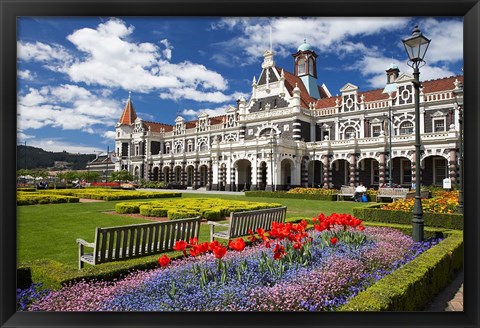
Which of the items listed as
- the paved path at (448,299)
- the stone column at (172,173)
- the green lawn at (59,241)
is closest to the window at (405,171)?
the green lawn at (59,241)

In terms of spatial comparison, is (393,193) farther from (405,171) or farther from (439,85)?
(439,85)

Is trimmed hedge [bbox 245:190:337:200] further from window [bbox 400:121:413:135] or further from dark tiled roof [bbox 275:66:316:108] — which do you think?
dark tiled roof [bbox 275:66:316:108]

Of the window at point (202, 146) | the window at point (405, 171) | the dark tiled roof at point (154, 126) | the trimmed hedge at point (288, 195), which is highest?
the dark tiled roof at point (154, 126)

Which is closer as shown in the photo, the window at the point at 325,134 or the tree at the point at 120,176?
the window at the point at 325,134

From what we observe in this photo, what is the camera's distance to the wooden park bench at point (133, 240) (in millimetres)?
5488

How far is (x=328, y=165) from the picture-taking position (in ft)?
115

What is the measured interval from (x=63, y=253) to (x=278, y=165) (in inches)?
1126

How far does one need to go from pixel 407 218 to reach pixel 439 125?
25.9 metres

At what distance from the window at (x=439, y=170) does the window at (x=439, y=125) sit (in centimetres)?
318

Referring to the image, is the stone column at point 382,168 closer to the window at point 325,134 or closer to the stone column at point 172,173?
the window at point 325,134

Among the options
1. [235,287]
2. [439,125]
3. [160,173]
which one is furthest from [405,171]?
[160,173]

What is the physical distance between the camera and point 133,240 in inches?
232
